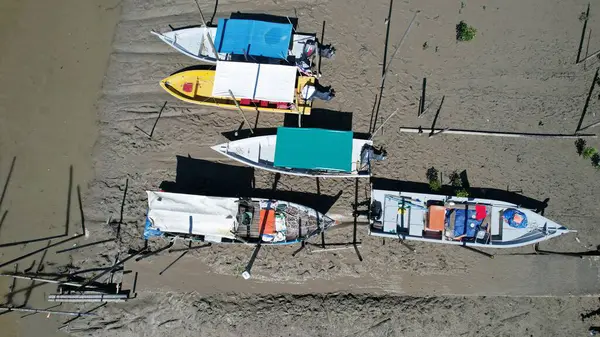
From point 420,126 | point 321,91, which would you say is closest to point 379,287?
point 420,126

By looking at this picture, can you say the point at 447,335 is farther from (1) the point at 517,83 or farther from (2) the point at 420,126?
(1) the point at 517,83

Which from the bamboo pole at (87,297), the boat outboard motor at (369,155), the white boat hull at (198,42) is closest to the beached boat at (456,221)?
the boat outboard motor at (369,155)

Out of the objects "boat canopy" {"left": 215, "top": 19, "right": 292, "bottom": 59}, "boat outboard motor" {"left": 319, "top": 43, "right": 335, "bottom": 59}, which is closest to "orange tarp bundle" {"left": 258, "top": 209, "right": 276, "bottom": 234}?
"boat canopy" {"left": 215, "top": 19, "right": 292, "bottom": 59}

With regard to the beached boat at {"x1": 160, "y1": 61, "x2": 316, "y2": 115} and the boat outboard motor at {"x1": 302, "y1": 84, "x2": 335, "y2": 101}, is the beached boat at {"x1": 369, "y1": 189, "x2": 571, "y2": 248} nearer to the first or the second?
the boat outboard motor at {"x1": 302, "y1": 84, "x2": 335, "y2": 101}

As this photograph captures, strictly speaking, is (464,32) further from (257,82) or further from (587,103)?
(257,82)

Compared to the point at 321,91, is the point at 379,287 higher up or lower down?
lower down

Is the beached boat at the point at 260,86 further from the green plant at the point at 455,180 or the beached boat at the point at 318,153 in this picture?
the green plant at the point at 455,180

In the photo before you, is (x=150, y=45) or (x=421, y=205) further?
(x=150, y=45)
